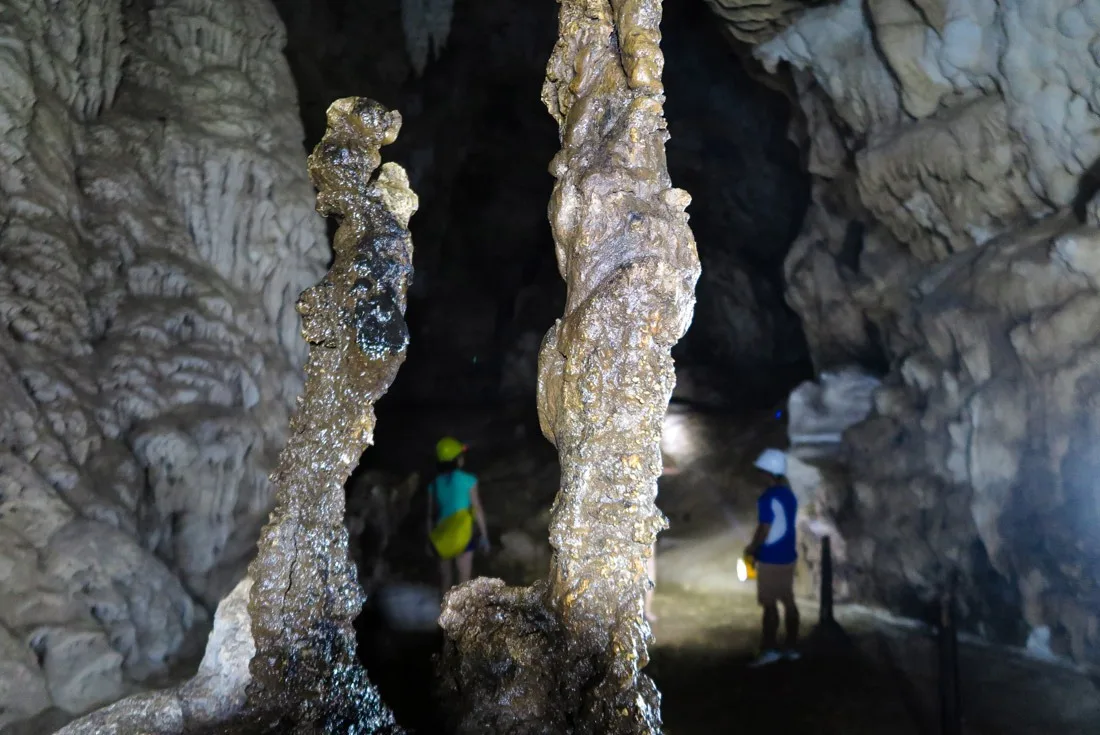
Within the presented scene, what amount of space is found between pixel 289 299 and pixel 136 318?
4.50 ft

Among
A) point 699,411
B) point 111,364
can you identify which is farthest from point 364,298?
point 699,411

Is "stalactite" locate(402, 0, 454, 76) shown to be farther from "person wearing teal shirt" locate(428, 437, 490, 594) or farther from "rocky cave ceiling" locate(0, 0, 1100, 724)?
"person wearing teal shirt" locate(428, 437, 490, 594)

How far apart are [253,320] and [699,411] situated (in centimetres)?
630

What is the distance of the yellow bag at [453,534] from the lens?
17.7 feet

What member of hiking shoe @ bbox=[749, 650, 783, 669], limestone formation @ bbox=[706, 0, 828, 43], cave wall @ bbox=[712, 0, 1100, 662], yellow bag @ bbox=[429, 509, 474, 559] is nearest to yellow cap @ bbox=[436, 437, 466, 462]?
yellow bag @ bbox=[429, 509, 474, 559]

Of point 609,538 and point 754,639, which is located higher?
point 609,538

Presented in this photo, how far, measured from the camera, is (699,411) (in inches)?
431

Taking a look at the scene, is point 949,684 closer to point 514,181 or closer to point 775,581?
point 775,581

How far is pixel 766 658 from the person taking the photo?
16.8 feet

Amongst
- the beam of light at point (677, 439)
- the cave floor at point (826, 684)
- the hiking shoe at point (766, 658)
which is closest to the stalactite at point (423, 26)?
the beam of light at point (677, 439)

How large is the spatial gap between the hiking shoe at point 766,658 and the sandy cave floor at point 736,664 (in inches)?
2.7

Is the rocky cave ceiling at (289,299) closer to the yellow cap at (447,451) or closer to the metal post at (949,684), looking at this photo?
the yellow cap at (447,451)

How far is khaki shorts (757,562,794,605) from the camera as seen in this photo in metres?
5.25

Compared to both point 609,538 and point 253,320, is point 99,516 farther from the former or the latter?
point 609,538
